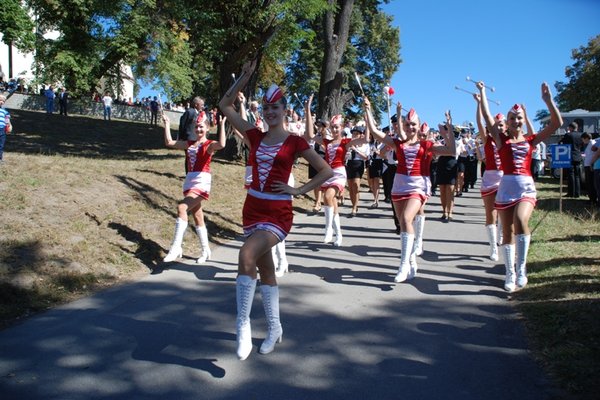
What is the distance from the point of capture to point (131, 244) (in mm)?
8258

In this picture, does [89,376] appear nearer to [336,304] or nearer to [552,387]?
[336,304]

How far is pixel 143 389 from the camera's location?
3912 millimetres

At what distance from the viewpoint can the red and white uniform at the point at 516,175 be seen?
6.80 metres

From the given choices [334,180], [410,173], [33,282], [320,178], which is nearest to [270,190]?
[320,178]

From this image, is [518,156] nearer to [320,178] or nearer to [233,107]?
[320,178]

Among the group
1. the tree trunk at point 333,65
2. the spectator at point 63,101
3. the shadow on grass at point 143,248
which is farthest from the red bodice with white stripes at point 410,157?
the spectator at point 63,101

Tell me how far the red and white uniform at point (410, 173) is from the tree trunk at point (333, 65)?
41.6 feet

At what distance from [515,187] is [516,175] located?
16 centimetres

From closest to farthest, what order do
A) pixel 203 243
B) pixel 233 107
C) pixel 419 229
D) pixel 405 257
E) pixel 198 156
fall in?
1. pixel 233 107
2. pixel 405 257
3. pixel 198 156
4. pixel 203 243
5. pixel 419 229

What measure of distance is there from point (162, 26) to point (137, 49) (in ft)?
3.53

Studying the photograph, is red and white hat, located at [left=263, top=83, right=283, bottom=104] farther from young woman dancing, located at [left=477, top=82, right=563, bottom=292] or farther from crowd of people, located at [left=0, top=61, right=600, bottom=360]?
young woman dancing, located at [left=477, top=82, right=563, bottom=292]

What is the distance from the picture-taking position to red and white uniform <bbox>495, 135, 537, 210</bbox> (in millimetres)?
6801

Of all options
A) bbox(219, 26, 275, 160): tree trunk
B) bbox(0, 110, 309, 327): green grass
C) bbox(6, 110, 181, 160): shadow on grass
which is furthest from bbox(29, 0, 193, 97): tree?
bbox(0, 110, 309, 327): green grass

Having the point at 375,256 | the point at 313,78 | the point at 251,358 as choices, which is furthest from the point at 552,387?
the point at 313,78
